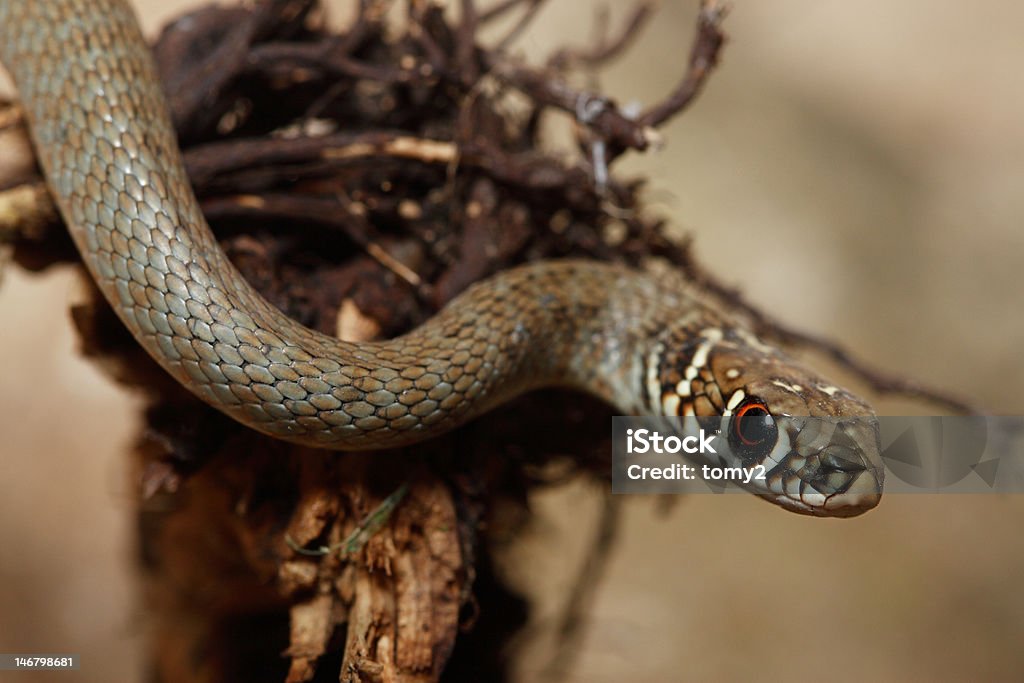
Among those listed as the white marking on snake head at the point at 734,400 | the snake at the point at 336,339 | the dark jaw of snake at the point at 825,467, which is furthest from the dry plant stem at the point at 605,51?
the dark jaw of snake at the point at 825,467

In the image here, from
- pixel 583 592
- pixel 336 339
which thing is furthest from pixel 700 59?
pixel 583 592

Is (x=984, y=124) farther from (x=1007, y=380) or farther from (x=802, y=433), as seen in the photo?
(x=802, y=433)

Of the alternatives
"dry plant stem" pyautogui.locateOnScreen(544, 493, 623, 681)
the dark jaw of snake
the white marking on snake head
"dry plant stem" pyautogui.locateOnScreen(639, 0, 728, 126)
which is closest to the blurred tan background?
"dry plant stem" pyautogui.locateOnScreen(544, 493, 623, 681)

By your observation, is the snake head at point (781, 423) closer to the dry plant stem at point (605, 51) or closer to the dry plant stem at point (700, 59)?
the dry plant stem at point (700, 59)

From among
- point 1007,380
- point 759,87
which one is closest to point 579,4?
point 759,87

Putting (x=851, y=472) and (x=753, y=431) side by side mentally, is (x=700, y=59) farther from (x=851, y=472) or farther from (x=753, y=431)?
(x=851, y=472)

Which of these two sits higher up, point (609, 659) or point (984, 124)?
point (984, 124)
